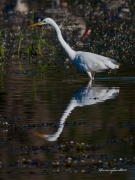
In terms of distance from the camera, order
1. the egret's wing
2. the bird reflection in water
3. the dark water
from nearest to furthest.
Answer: the dark water
the bird reflection in water
the egret's wing

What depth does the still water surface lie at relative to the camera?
9711 mm

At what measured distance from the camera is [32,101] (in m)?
15.0

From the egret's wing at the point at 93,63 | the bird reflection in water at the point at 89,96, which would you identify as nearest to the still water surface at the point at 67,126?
the bird reflection in water at the point at 89,96

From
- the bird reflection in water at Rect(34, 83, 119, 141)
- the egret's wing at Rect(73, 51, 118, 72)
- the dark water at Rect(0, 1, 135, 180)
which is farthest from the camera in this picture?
the egret's wing at Rect(73, 51, 118, 72)

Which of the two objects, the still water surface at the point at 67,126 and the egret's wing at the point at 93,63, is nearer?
the still water surface at the point at 67,126

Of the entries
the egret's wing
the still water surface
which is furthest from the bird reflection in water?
the egret's wing

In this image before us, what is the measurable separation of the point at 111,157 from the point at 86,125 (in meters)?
2.20

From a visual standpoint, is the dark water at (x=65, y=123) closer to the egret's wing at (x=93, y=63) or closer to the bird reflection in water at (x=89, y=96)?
the bird reflection in water at (x=89, y=96)

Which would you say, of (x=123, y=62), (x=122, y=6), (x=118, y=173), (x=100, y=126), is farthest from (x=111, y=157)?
(x=122, y=6)

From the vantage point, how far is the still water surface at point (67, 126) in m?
9.71

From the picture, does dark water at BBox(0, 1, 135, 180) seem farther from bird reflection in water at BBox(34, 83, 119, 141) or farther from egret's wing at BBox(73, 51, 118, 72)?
egret's wing at BBox(73, 51, 118, 72)

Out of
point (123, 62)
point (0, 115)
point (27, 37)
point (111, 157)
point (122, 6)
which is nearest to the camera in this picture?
point (111, 157)

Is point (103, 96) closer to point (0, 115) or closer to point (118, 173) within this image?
point (0, 115)

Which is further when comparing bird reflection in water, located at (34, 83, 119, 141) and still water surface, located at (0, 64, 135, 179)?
bird reflection in water, located at (34, 83, 119, 141)
